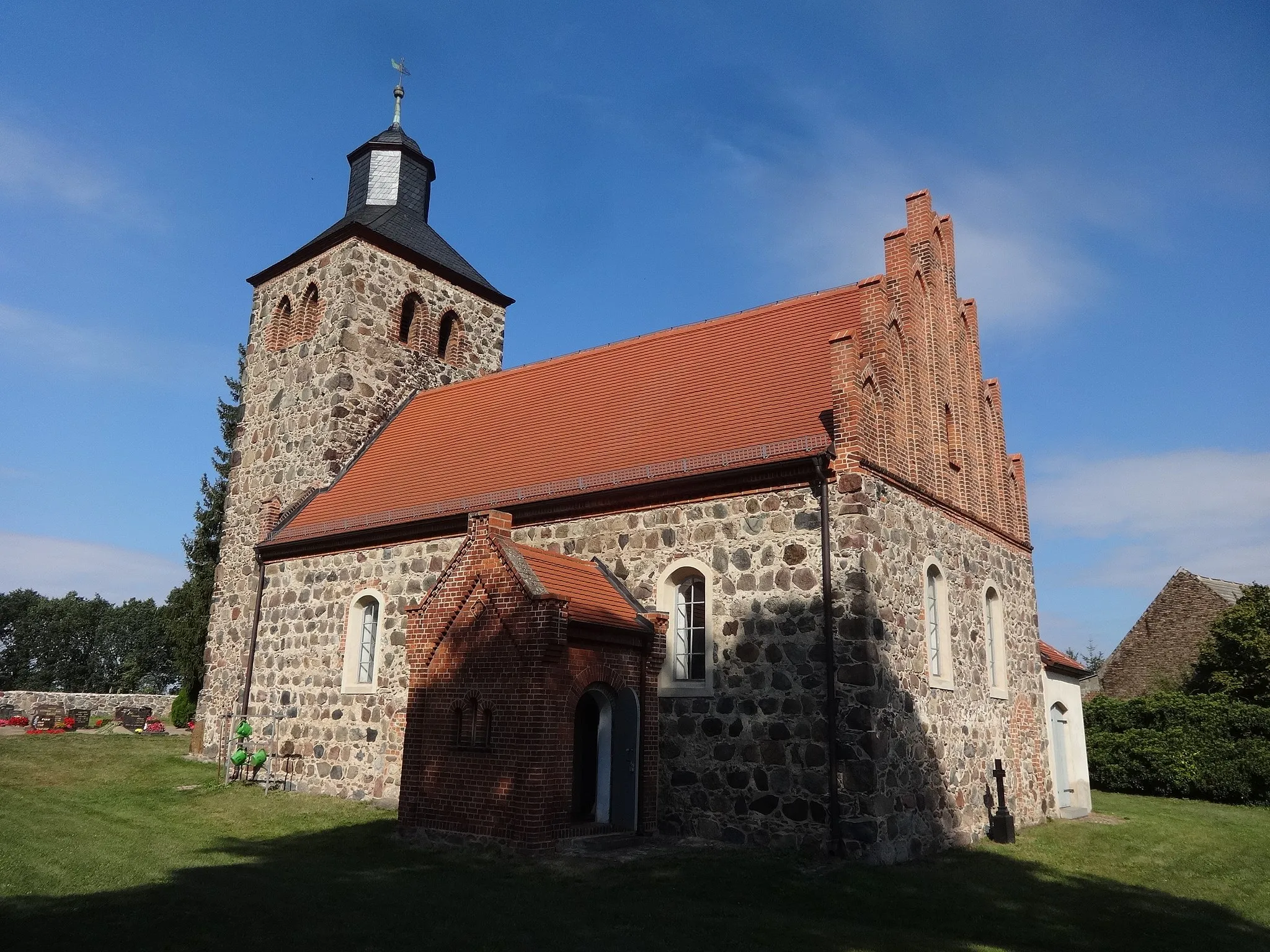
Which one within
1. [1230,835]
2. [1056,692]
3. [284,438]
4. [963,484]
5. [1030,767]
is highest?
[284,438]

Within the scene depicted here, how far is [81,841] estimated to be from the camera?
11000mm

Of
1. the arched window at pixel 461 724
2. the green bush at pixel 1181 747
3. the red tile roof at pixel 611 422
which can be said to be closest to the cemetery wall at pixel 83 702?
the red tile roof at pixel 611 422

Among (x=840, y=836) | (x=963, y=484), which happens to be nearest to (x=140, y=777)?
(x=840, y=836)

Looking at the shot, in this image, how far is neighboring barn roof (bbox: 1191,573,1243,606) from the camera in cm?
2998

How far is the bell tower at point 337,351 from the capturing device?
2023 centimetres

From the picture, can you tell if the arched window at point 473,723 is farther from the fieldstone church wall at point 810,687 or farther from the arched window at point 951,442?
the arched window at point 951,442

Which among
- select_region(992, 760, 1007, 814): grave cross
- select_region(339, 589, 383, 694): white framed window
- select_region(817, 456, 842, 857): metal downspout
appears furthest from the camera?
select_region(339, 589, 383, 694): white framed window

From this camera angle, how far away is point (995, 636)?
621 inches

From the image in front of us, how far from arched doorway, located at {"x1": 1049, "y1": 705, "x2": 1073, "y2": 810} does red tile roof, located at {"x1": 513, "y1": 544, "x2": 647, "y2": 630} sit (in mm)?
10176

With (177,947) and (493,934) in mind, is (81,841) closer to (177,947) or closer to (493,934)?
(177,947)

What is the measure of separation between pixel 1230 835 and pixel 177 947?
16.6 metres

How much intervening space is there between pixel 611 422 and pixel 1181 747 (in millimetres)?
17086

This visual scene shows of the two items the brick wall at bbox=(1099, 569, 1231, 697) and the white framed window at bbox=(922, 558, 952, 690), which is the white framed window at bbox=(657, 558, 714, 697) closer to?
the white framed window at bbox=(922, 558, 952, 690)

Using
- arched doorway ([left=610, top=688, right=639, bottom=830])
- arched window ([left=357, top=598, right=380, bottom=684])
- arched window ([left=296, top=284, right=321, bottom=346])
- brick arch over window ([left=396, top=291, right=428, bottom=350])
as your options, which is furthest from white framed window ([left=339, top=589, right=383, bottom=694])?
arched window ([left=296, top=284, right=321, bottom=346])
